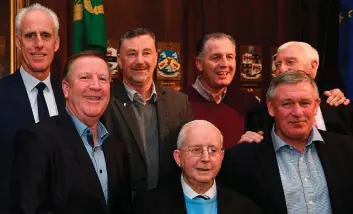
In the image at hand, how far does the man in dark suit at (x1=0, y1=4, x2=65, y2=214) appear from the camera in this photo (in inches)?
122

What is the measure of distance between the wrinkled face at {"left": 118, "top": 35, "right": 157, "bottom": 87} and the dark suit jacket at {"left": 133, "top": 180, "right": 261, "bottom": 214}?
0.79 metres

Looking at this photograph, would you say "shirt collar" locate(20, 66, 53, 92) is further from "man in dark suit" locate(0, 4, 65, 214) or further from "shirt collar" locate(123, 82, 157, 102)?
"shirt collar" locate(123, 82, 157, 102)

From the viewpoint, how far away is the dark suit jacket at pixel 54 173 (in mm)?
2574

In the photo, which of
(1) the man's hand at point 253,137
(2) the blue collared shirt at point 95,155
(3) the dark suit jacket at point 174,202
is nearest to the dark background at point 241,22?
(1) the man's hand at point 253,137

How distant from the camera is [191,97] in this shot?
13.3 ft

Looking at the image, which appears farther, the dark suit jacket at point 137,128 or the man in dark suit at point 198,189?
the dark suit jacket at point 137,128

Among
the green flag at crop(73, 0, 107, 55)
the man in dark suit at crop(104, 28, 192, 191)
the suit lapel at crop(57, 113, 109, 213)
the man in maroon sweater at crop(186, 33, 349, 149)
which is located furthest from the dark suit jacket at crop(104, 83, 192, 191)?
the green flag at crop(73, 0, 107, 55)

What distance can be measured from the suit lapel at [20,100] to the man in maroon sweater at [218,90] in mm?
1174

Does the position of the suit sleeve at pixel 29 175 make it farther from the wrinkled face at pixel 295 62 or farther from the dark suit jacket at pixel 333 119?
the wrinkled face at pixel 295 62

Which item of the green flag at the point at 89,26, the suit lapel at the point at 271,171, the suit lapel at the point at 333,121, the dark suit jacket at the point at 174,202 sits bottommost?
the dark suit jacket at the point at 174,202

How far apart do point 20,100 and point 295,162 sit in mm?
1502

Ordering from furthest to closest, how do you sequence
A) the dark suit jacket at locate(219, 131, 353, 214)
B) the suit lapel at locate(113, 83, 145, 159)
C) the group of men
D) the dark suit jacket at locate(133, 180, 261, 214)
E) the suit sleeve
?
the suit lapel at locate(113, 83, 145, 159) → the dark suit jacket at locate(219, 131, 353, 214) → the dark suit jacket at locate(133, 180, 261, 214) → the group of men → the suit sleeve

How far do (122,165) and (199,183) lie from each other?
40 centimetres

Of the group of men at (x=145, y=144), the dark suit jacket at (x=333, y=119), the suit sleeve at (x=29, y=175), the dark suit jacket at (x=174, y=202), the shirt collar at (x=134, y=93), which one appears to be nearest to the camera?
the suit sleeve at (x=29, y=175)
